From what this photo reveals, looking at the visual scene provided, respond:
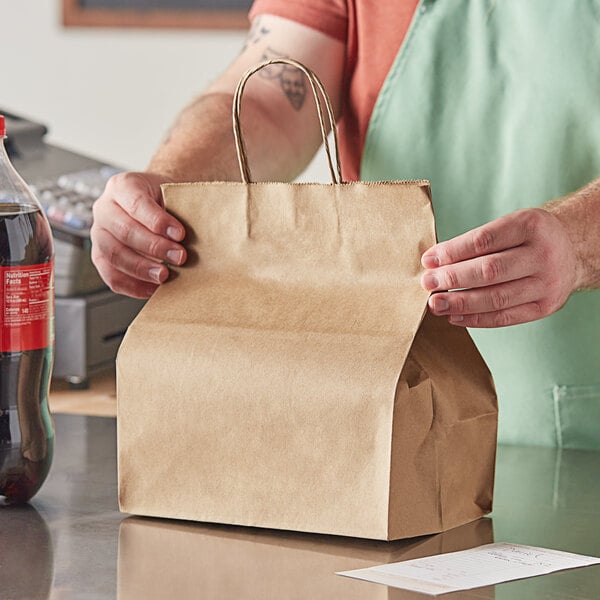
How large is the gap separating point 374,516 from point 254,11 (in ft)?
2.38

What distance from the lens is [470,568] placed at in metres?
0.78

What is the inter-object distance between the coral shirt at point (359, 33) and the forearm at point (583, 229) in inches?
13.9

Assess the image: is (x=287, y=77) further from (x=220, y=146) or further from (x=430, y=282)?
(x=430, y=282)

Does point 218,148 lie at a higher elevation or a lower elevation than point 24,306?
higher

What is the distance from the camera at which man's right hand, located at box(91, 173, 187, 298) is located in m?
0.92

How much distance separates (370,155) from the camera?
1.30 meters

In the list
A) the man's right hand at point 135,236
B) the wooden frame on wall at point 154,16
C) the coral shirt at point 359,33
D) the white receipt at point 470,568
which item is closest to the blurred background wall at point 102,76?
the wooden frame on wall at point 154,16

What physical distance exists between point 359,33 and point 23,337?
1.91 feet

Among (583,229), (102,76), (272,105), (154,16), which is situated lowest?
(583,229)

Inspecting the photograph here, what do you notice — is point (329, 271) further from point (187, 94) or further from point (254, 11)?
point (187, 94)

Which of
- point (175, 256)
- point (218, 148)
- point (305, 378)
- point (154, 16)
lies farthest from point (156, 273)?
point (154, 16)

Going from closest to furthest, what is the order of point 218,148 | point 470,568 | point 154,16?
point 470,568 < point 218,148 < point 154,16

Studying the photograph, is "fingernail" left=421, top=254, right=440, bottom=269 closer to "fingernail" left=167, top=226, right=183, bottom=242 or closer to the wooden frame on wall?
"fingernail" left=167, top=226, right=183, bottom=242

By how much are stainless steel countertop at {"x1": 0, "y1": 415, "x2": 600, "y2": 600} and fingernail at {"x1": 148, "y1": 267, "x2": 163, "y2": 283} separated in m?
0.18
